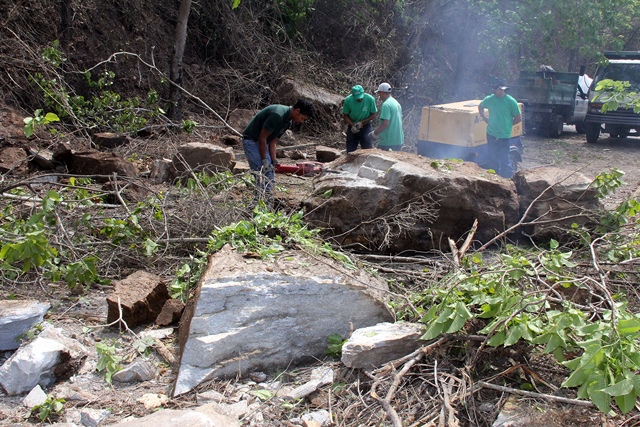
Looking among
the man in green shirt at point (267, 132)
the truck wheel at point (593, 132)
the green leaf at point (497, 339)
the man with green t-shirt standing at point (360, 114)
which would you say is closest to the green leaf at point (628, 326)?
the green leaf at point (497, 339)

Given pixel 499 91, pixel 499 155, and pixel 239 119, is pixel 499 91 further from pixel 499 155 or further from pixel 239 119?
pixel 239 119

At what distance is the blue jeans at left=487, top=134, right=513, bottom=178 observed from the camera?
719 cm

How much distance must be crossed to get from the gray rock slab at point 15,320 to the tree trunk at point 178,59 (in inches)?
248

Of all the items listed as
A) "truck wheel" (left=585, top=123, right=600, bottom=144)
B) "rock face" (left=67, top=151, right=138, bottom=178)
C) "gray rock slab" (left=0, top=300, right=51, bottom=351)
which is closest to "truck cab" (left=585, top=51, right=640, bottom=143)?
"truck wheel" (left=585, top=123, right=600, bottom=144)

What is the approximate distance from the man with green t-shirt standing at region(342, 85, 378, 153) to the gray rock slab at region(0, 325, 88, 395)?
5133 mm

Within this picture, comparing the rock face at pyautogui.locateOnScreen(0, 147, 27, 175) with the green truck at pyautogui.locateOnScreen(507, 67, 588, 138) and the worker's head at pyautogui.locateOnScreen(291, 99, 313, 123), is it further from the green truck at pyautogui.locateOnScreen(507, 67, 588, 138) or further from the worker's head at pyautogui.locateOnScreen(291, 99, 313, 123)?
the green truck at pyautogui.locateOnScreen(507, 67, 588, 138)

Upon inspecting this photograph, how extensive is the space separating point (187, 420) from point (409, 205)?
9.44 ft

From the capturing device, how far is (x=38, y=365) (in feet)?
8.84

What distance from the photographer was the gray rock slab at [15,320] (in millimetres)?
2941

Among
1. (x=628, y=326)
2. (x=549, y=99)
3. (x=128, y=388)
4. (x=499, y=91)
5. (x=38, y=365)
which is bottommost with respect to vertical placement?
(x=128, y=388)

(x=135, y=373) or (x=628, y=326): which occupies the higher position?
(x=628, y=326)

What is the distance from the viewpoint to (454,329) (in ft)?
8.09

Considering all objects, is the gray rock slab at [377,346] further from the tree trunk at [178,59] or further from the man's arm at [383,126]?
the tree trunk at [178,59]

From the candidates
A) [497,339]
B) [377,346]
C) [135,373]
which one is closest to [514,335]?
[497,339]
